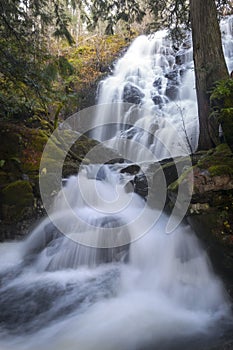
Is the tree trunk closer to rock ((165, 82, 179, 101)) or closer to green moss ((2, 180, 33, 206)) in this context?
green moss ((2, 180, 33, 206))

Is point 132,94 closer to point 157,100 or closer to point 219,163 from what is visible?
A: point 157,100

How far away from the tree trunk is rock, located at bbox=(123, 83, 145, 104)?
7.45m

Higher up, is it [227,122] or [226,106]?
[226,106]

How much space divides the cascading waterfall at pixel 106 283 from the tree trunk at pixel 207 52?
242cm

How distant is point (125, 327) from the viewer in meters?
3.09

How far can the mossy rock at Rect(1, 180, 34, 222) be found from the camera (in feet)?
17.6

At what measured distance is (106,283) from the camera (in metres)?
3.99

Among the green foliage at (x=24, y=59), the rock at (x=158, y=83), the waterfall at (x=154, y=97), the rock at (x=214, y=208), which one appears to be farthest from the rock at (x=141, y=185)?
the rock at (x=158, y=83)

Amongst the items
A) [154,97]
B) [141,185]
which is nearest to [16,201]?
[141,185]

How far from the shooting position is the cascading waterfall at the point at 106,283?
301 centimetres

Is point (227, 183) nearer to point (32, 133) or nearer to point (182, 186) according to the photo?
point (182, 186)

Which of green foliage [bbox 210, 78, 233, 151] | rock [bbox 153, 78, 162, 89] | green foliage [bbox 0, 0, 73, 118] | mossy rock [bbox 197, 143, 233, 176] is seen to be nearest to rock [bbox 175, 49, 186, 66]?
rock [bbox 153, 78, 162, 89]

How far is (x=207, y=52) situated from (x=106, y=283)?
483 cm

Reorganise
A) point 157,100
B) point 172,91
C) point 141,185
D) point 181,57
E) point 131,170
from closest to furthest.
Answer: point 141,185 → point 131,170 → point 157,100 → point 172,91 → point 181,57
